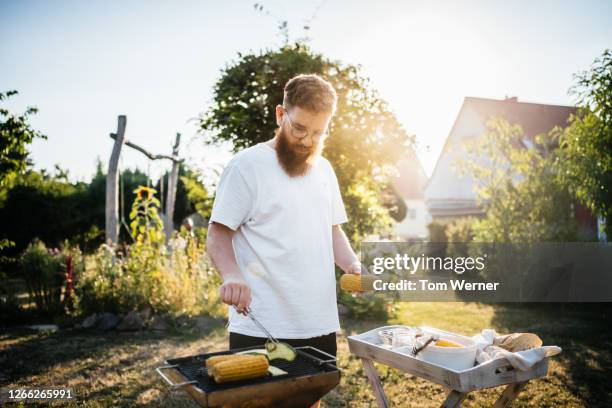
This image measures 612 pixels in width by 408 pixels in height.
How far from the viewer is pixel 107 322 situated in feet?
22.4

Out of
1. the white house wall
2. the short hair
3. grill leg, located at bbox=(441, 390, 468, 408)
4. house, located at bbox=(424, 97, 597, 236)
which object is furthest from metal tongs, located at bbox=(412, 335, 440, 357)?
the white house wall

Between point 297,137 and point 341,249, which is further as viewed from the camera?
point 341,249

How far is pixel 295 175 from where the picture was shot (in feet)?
7.47

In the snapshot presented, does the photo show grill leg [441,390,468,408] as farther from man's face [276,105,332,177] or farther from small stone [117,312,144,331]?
small stone [117,312,144,331]

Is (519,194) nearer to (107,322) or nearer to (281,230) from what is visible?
(107,322)

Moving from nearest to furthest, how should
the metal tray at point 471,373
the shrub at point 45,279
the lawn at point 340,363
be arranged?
the metal tray at point 471,373
the lawn at point 340,363
the shrub at point 45,279

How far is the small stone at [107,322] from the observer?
680cm

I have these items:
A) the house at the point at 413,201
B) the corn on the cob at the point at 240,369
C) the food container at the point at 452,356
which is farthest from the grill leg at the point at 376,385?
the house at the point at 413,201

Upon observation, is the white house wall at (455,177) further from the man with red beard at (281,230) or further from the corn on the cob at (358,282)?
the man with red beard at (281,230)

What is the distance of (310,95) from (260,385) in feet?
4.20

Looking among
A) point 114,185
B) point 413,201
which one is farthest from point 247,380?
point 413,201

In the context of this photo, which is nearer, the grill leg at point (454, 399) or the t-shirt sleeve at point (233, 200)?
the t-shirt sleeve at point (233, 200)

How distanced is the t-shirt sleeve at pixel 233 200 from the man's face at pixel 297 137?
0.22m

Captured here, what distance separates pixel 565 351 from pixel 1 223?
561 inches
